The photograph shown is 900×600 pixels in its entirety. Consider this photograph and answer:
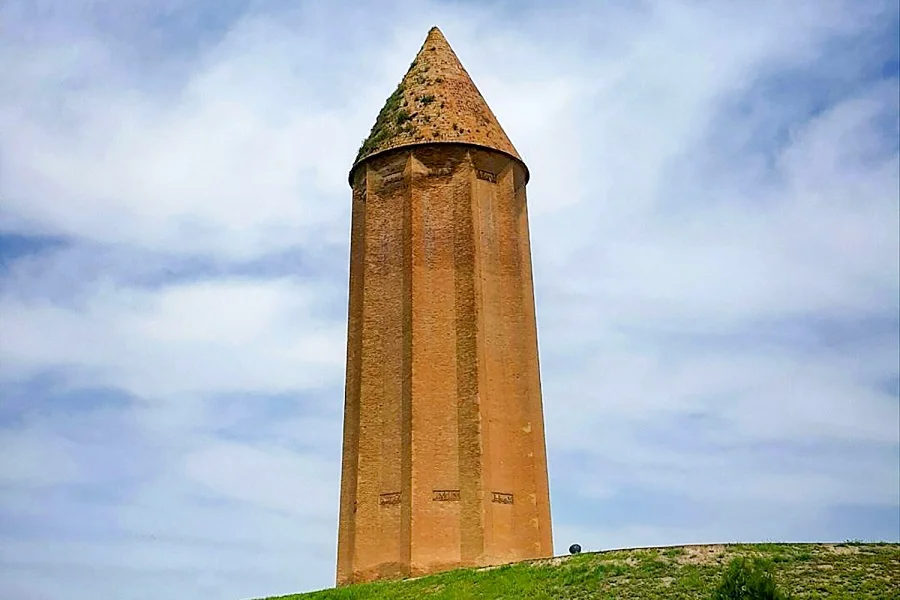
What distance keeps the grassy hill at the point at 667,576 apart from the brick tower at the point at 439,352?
6.21ft

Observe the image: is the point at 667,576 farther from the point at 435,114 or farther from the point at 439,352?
the point at 435,114

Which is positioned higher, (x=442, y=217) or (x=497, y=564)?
(x=442, y=217)

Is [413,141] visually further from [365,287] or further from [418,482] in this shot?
[418,482]

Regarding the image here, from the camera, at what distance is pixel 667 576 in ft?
44.6

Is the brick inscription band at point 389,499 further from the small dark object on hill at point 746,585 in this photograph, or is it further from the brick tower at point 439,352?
the small dark object on hill at point 746,585

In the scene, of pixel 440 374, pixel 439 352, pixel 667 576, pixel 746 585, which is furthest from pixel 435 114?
pixel 746 585

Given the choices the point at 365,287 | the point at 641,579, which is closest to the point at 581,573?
the point at 641,579

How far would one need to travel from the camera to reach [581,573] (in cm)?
1419

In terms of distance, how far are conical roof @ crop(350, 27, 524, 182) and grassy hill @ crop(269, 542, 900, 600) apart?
8.47 meters

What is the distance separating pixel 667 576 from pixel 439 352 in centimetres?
626

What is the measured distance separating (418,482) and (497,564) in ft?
6.28

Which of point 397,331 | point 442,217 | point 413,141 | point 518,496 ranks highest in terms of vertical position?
point 413,141

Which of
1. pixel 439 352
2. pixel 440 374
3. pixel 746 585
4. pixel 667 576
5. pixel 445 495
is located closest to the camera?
pixel 746 585

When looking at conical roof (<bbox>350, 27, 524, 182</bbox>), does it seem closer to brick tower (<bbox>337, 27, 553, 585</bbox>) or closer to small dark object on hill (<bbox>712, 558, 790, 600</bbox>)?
brick tower (<bbox>337, 27, 553, 585</bbox>)
